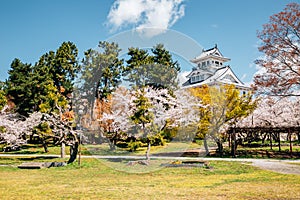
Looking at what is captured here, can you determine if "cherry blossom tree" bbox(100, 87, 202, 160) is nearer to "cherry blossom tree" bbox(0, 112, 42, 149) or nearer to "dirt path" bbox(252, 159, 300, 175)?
"dirt path" bbox(252, 159, 300, 175)

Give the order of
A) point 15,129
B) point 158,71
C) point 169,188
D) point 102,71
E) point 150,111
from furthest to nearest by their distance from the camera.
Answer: point 15,129 → point 150,111 → point 102,71 → point 158,71 → point 169,188

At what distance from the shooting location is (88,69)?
13438 mm

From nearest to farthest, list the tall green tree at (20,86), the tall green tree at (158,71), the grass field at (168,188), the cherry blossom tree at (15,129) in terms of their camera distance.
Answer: the grass field at (168,188) < the tall green tree at (158,71) < the cherry blossom tree at (15,129) < the tall green tree at (20,86)

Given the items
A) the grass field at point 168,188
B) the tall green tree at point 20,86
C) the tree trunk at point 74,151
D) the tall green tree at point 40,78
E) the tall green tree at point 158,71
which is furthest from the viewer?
the tall green tree at point 20,86

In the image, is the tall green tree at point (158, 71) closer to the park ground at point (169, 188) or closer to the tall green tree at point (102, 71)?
the tall green tree at point (102, 71)

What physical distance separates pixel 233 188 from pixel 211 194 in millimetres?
1143

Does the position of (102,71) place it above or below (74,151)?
above

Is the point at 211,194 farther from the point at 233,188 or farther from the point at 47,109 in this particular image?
the point at 47,109

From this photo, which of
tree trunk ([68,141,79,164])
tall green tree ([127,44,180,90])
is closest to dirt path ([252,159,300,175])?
tall green tree ([127,44,180,90])

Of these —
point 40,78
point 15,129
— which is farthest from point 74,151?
point 40,78

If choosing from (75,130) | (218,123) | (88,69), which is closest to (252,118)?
(218,123)

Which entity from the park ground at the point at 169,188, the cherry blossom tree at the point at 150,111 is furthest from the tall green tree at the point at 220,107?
the park ground at the point at 169,188

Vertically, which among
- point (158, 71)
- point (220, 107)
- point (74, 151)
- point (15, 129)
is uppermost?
point (158, 71)

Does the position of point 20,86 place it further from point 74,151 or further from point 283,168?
point 283,168
